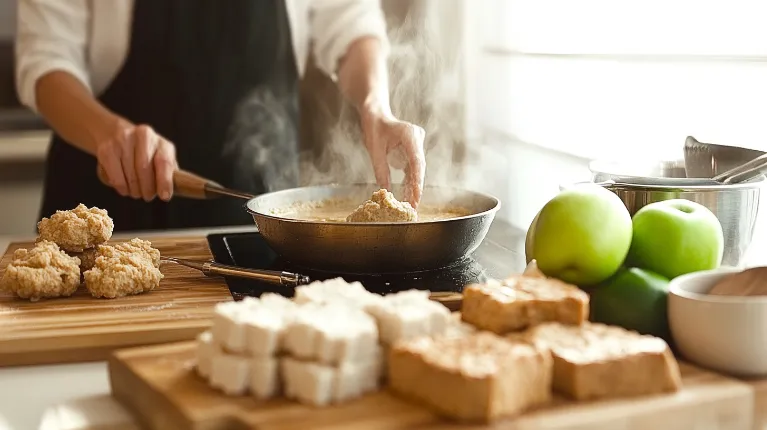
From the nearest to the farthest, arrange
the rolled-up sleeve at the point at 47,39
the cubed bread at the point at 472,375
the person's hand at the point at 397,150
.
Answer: the cubed bread at the point at 472,375
the person's hand at the point at 397,150
the rolled-up sleeve at the point at 47,39

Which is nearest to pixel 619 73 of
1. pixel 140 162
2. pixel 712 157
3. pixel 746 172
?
pixel 712 157

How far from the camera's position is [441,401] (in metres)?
0.99

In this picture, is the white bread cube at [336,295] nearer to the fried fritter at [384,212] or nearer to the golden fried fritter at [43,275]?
the fried fritter at [384,212]

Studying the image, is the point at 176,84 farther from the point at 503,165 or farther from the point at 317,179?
the point at 503,165

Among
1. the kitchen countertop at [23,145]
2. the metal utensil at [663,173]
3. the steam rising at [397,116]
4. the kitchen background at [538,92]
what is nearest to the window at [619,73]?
the kitchen background at [538,92]

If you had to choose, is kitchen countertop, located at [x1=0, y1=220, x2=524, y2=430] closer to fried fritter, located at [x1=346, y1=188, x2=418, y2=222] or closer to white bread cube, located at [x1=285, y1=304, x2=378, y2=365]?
white bread cube, located at [x1=285, y1=304, x2=378, y2=365]

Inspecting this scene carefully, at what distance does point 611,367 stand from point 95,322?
0.78m

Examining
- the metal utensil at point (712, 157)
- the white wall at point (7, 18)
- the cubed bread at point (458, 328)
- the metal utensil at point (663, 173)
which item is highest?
the white wall at point (7, 18)

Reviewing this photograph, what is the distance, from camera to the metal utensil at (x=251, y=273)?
155cm

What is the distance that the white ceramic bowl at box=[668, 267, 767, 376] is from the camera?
3.65ft

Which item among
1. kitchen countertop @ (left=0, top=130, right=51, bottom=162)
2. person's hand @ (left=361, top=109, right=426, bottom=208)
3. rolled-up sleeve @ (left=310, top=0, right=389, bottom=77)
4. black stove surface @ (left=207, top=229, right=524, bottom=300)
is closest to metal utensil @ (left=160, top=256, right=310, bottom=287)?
black stove surface @ (left=207, top=229, right=524, bottom=300)

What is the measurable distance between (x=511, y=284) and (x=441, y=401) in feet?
0.93

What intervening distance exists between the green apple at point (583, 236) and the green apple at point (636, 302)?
3cm

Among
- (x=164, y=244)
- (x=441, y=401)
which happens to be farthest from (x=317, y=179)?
(x=441, y=401)
